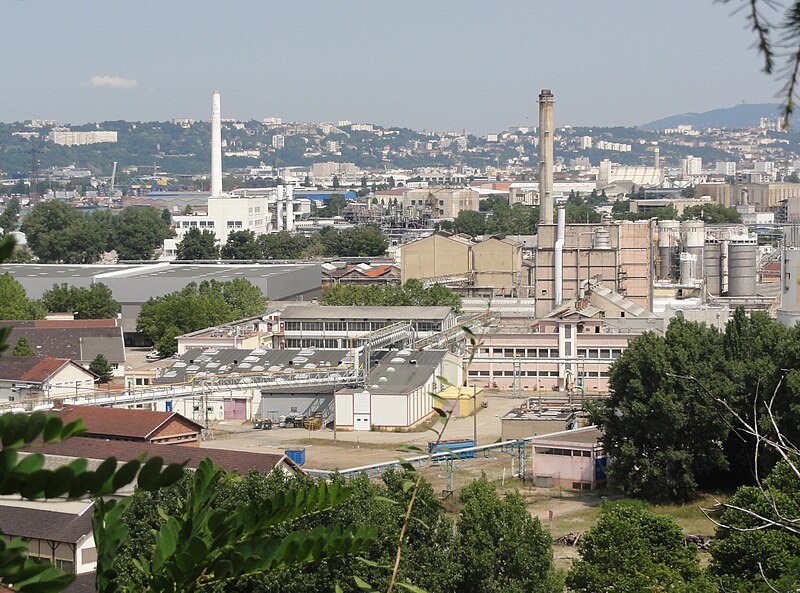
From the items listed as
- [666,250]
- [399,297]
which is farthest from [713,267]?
[399,297]

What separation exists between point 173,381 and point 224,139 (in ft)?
425

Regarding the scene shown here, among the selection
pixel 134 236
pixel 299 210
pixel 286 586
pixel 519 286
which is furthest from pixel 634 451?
pixel 299 210

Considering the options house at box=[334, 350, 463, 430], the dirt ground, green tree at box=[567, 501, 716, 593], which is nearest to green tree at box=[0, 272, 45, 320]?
the dirt ground

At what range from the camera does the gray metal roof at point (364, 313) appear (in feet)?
65.3

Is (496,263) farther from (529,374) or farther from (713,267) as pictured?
(529,374)


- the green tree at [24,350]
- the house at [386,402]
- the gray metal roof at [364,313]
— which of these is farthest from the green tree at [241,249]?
the house at [386,402]

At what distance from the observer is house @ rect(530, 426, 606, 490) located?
41.1 feet

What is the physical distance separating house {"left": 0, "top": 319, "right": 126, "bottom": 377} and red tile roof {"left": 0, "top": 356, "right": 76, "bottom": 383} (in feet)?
7.68

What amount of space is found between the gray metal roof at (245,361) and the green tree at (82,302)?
577 centimetres

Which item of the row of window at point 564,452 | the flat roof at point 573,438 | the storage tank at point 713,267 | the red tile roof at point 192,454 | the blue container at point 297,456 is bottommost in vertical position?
the blue container at point 297,456

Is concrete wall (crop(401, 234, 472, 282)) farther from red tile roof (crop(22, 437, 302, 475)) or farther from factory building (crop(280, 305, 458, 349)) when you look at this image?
red tile roof (crop(22, 437, 302, 475))

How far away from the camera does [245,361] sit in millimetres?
17438

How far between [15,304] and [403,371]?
8.35 metres

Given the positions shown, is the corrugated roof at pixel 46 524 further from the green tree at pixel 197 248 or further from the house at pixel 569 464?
the green tree at pixel 197 248
